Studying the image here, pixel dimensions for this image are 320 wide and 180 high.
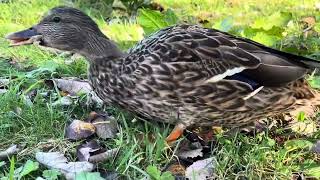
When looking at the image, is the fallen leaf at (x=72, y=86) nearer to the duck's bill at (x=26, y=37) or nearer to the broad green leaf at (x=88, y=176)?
the duck's bill at (x=26, y=37)

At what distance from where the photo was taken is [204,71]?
135 inches

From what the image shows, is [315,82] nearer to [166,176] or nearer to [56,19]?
[166,176]

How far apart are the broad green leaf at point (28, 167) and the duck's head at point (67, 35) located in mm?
813

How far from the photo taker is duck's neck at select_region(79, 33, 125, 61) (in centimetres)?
375

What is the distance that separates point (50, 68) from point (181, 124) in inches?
50.2

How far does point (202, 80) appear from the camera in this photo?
3426mm

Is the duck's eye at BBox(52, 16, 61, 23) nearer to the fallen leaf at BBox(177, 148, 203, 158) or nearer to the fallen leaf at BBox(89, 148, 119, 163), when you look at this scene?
the fallen leaf at BBox(89, 148, 119, 163)

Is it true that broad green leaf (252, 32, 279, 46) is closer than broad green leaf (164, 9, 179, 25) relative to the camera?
Yes

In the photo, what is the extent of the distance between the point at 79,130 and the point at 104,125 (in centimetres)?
15

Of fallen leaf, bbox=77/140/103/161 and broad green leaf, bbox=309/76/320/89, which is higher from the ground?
broad green leaf, bbox=309/76/320/89

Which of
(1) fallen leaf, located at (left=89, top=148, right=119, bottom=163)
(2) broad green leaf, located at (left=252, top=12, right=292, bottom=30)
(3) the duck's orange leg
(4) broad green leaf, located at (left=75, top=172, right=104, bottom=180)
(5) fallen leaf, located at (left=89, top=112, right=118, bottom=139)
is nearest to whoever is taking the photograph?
(4) broad green leaf, located at (left=75, top=172, right=104, bottom=180)

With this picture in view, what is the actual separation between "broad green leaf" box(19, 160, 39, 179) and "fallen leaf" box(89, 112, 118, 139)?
0.53 m

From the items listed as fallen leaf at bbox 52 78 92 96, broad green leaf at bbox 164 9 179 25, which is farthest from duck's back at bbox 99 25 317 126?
broad green leaf at bbox 164 9 179 25

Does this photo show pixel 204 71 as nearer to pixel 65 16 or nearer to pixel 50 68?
pixel 65 16
